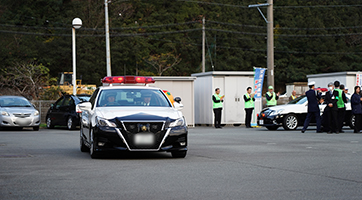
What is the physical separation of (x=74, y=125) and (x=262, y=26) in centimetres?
5623

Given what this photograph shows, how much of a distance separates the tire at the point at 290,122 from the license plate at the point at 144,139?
1366 cm

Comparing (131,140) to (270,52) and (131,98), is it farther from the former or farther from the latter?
(270,52)

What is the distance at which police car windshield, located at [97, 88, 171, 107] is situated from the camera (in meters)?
12.6

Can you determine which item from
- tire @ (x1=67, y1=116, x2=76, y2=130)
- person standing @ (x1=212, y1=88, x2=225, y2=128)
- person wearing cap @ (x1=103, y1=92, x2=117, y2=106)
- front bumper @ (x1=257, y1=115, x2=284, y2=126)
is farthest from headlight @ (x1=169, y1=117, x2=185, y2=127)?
person standing @ (x1=212, y1=88, x2=225, y2=128)

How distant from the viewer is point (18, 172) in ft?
31.7

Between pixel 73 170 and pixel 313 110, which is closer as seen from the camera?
pixel 73 170

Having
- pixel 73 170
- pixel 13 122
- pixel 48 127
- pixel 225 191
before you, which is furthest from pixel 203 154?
pixel 48 127

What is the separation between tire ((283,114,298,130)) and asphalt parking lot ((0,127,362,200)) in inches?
385

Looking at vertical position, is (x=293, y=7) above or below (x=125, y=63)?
above

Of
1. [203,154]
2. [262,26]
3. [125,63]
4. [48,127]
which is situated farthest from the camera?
[262,26]

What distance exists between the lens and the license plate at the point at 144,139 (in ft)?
37.2

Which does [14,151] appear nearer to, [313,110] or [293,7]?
[313,110]

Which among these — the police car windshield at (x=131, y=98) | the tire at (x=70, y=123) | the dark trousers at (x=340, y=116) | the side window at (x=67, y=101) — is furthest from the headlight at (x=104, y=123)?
the side window at (x=67, y=101)

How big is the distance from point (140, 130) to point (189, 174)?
2219mm
